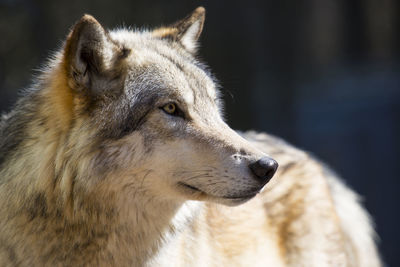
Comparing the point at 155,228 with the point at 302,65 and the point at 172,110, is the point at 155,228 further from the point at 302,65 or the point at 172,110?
the point at 302,65

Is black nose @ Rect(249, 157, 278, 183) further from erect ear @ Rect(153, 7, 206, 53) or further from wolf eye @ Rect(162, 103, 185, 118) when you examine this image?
erect ear @ Rect(153, 7, 206, 53)

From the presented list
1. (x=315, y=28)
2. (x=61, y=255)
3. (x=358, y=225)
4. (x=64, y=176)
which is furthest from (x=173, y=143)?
(x=315, y=28)

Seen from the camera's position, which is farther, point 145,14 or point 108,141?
point 145,14

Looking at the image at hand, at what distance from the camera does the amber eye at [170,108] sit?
3.42m

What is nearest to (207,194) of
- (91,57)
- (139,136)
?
(139,136)

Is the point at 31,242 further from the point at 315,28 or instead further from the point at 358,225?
the point at 315,28

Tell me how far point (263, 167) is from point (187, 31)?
51.4 inches

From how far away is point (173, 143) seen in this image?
3354mm

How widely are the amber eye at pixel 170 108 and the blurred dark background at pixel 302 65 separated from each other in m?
4.89

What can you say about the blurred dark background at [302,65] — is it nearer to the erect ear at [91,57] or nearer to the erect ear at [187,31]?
the erect ear at [187,31]

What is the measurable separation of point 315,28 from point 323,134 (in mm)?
1805

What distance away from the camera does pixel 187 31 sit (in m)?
4.15

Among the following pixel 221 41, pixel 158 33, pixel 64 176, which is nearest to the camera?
pixel 64 176

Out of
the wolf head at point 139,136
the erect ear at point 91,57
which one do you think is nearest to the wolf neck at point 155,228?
the wolf head at point 139,136
